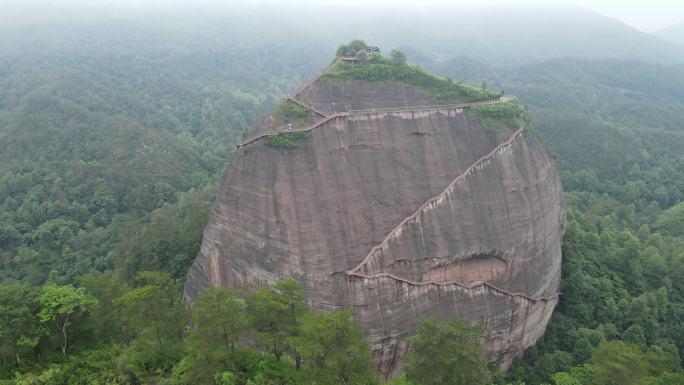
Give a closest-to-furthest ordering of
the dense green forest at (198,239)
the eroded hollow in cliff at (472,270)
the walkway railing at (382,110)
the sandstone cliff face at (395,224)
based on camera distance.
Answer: the dense green forest at (198,239) → the sandstone cliff face at (395,224) → the walkway railing at (382,110) → the eroded hollow in cliff at (472,270)

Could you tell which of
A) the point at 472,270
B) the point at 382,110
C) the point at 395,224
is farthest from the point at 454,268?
the point at 382,110

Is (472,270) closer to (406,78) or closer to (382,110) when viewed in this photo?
(382,110)

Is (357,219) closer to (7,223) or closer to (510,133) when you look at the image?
(510,133)

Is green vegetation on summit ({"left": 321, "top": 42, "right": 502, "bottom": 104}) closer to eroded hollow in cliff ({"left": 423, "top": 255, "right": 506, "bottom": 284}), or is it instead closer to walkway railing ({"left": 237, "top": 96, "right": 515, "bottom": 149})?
walkway railing ({"left": 237, "top": 96, "right": 515, "bottom": 149})

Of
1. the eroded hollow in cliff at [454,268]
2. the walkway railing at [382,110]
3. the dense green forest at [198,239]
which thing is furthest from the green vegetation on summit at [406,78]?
the dense green forest at [198,239]

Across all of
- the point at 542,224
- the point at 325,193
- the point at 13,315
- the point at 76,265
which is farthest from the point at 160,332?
the point at 76,265

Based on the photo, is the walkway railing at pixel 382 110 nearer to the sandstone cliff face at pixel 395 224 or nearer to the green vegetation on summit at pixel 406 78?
the sandstone cliff face at pixel 395 224
